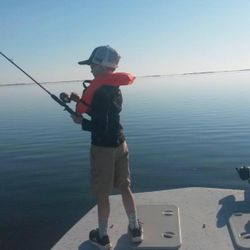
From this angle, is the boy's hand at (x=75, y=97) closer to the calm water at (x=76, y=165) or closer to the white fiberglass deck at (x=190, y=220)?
the white fiberglass deck at (x=190, y=220)

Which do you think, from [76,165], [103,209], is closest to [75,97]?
[103,209]

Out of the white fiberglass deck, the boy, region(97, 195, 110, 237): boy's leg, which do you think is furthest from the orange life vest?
the white fiberglass deck

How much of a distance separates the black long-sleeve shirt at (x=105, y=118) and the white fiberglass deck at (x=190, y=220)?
1.39m

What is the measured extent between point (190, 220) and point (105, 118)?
2271 millimetres

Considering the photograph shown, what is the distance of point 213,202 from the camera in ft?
21.6

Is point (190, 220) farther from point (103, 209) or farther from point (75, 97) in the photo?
point (75, 97)

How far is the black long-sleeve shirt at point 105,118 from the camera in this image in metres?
4.62

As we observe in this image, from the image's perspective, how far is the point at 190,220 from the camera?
593 centimetres

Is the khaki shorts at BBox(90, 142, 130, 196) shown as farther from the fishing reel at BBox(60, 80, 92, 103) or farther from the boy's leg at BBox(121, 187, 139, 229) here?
the fishing reel at BBox(60, 80, 92, 103)

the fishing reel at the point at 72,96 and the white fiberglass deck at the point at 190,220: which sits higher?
the fishing reel at the point at 72,96

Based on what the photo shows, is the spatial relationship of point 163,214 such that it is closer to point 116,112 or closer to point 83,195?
point 116,112

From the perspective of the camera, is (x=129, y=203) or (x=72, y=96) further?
A: (x=129, y=203)

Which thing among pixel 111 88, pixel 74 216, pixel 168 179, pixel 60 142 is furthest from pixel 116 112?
pixel 60 142

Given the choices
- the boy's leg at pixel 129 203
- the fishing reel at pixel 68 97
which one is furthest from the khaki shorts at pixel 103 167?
the fishing reel at pixel 68 97
